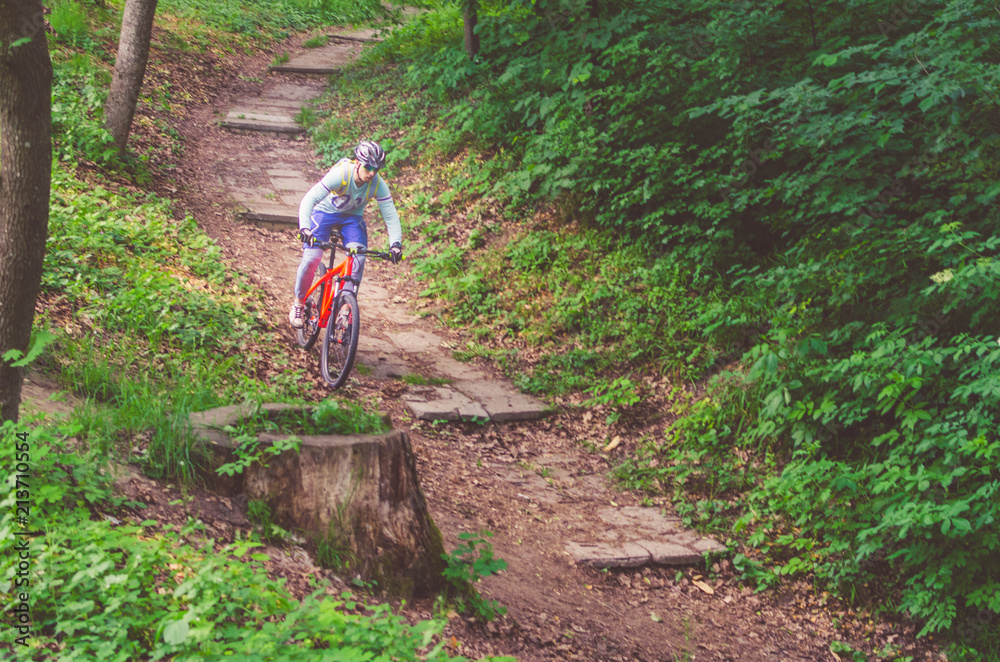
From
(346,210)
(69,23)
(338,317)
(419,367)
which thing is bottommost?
(419,367)

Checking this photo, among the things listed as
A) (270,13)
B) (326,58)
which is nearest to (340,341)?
(326,58)

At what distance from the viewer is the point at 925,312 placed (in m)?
5.62

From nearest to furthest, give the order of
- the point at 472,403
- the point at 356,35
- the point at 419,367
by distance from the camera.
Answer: the point at 472,403 → the point at 419,367 → the point at 356,35

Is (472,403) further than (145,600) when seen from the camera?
Yes

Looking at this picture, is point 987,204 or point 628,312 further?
point 628,312

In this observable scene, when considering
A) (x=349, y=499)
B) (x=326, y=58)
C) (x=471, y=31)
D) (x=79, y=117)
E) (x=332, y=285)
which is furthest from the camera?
(x=326, y=58)

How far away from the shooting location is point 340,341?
21.0 feet

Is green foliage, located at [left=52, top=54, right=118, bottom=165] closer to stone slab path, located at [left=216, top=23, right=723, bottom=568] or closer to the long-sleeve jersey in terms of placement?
stone slab path, located at [left=216, top=23, right=723, bottom=568]

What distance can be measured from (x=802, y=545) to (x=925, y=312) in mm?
2065

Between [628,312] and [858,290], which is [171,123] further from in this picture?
[858,290]

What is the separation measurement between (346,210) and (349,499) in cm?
343

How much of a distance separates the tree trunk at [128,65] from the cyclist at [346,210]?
14.6 feet

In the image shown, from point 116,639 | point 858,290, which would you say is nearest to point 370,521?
point 116,639

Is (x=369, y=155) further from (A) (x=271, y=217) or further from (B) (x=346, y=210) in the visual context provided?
(A) (x=271, y=217)
